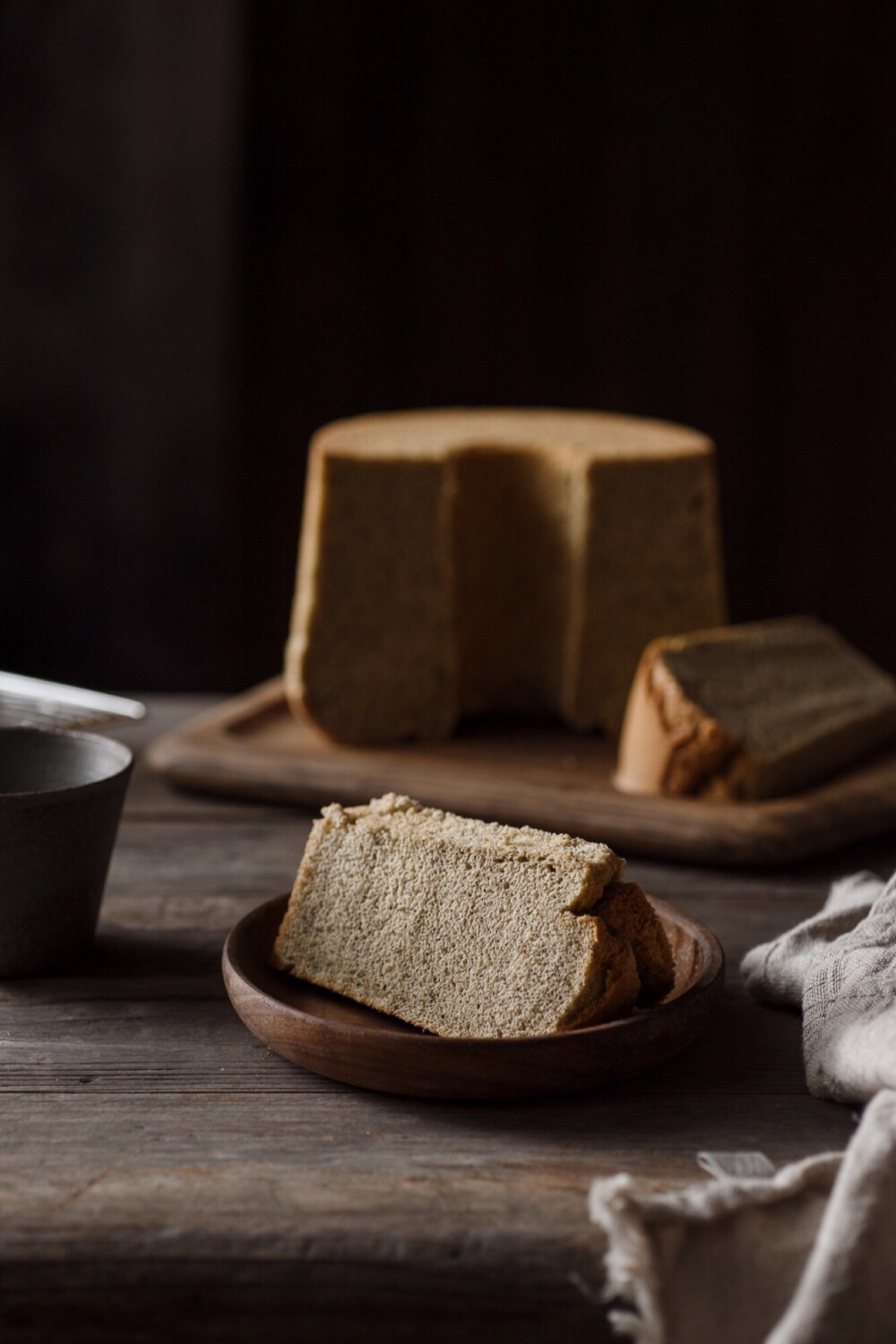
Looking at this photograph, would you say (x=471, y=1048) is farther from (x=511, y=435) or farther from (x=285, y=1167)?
(x=511, y=435)

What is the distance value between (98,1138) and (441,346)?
274 centimetres

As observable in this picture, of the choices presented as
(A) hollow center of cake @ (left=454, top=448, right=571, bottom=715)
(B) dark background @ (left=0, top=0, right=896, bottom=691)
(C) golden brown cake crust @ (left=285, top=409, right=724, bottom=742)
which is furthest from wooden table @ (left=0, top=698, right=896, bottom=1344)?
(B) dark background @ (left=0, top=0, right=896, bottom=691)

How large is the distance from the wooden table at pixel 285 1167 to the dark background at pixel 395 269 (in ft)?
7.78

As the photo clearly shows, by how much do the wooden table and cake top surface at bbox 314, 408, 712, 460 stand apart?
959 millimetres

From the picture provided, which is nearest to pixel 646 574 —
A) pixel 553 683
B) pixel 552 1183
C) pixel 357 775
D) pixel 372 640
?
pixel 553 683

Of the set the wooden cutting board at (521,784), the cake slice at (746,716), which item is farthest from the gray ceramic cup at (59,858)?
the cake slice at (746,716)

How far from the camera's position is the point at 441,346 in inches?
137

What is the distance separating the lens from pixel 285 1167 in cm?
93

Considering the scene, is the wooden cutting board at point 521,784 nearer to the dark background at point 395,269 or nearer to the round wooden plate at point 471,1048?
the round wooden plate at point 471,1048

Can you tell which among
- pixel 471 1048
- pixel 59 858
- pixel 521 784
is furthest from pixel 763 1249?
pixel 521 784

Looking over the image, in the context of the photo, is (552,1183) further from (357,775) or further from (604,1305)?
(357,775)

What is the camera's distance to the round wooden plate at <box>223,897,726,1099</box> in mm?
961

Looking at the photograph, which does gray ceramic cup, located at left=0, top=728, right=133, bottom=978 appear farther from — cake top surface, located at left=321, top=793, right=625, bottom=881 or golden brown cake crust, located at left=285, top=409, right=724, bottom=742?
golden brown cake crust, located at left=285, top=409, right=724, bottom=742

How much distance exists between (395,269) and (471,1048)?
2752 millimetres
